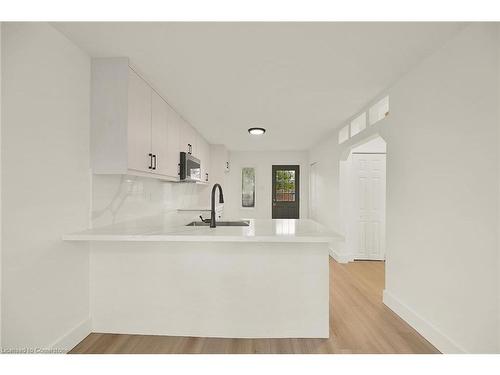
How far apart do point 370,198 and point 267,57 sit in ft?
11.6

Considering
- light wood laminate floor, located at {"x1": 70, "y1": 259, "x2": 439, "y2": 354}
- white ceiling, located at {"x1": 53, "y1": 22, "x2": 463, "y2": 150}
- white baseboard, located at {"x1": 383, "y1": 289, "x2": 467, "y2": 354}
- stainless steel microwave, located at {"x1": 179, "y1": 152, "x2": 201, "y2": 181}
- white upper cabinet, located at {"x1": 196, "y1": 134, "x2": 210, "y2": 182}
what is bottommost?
light wood laminate floor, located at {"x1": 70, "y1": 259, "x2": 439, "y2": 354}

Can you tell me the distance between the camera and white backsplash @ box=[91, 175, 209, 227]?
95.7 inches

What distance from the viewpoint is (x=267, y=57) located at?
2277 mm

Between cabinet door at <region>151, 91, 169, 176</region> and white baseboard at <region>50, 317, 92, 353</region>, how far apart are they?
1.45 metres

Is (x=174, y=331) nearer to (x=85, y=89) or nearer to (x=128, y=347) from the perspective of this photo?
(x=128, y=347)

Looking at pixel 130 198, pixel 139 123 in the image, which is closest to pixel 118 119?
pixel 139 123

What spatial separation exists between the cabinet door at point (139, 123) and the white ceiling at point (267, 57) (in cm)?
15

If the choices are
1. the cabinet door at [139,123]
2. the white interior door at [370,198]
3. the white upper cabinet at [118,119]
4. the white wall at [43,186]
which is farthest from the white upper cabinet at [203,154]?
the white wall at [43,186]

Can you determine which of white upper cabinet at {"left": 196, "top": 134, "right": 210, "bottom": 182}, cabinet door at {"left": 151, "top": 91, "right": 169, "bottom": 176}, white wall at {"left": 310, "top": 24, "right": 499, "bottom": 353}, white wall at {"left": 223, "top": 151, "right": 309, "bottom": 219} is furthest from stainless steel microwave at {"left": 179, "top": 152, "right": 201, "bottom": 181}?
white wall at {"left": 223, "top": 151, "right": 309, "bottom": 219}

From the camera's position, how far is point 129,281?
2.29m

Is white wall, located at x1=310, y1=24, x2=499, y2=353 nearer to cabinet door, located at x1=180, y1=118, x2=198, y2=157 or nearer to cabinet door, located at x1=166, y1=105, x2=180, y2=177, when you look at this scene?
cabinet door, located at x1=166, y1=105, x2=180, y2=177

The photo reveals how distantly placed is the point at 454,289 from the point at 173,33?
2.66m

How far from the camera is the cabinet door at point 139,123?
237 cm
